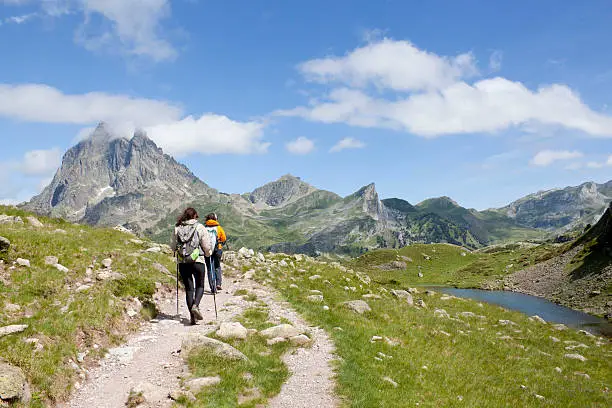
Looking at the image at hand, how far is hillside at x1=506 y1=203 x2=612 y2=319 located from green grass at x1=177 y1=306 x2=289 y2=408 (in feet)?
206

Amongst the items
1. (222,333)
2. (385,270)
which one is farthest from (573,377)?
(385,270)

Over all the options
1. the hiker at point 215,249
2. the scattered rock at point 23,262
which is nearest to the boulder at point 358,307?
the hiker at point 215,249

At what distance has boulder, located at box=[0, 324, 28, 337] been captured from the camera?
1173 centimetres

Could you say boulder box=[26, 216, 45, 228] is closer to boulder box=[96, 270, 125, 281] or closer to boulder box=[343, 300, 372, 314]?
boulder box=[96, 270, 125, 281]

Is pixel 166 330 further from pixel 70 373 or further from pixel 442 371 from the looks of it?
pixel 442 371

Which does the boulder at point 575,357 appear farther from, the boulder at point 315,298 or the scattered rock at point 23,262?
the scattered rock at point 23,262

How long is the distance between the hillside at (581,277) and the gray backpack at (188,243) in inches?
2517

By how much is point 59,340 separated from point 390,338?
538 inches

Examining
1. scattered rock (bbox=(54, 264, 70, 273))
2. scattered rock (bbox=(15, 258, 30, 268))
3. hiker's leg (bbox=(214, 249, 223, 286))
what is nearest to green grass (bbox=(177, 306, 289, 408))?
scattered rock (bbox=(54, 264, 70, 273))

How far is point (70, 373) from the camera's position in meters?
11.2

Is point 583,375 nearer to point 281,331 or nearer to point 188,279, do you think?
point 281,331

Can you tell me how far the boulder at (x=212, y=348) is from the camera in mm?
13141

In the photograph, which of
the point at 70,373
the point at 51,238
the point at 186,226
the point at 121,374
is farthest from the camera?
the point at 51,238

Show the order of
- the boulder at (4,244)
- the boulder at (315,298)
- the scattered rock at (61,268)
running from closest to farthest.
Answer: the boulder at (4,244)
the scattered rock at (61,268)
the boulder at (315,298)
